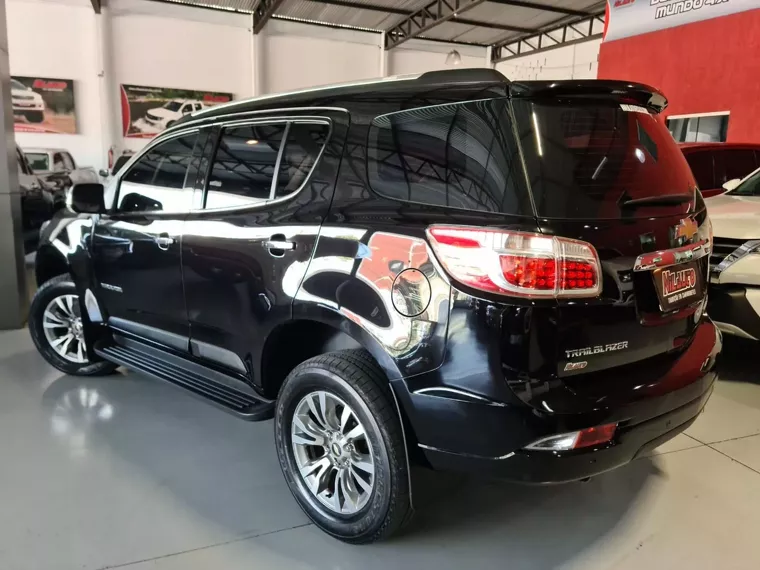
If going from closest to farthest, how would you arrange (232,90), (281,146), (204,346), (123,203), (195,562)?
(195,562) < (281,146) < (204,346) < (123,203) < (232,90)

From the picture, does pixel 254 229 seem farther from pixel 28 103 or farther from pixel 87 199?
pixel 28 103

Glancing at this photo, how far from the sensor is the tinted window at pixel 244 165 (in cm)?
242

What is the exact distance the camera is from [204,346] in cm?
272

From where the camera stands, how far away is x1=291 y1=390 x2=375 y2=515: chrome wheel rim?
2.10 metres

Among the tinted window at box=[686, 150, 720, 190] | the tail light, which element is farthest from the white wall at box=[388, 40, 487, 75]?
the tail light

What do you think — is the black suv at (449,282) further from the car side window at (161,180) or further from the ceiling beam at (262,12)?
the ceiling beam at (262,12)

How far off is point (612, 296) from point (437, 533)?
1.12 m

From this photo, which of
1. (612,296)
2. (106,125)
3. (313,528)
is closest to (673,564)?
(612,296)

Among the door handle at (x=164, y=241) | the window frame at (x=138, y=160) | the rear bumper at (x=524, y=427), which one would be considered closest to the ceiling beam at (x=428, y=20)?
the window frame at (x=138, y=160)

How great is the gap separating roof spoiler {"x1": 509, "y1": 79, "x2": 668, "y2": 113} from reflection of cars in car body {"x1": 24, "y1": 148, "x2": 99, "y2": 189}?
8.49 m

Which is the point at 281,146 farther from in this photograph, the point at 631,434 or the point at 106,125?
the point at 106,125

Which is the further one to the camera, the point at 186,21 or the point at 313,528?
the point at 186,21

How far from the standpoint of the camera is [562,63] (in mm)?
15891

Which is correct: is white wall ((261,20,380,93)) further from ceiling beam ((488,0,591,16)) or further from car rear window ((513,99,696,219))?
car rear window ((513,99,696,219))
